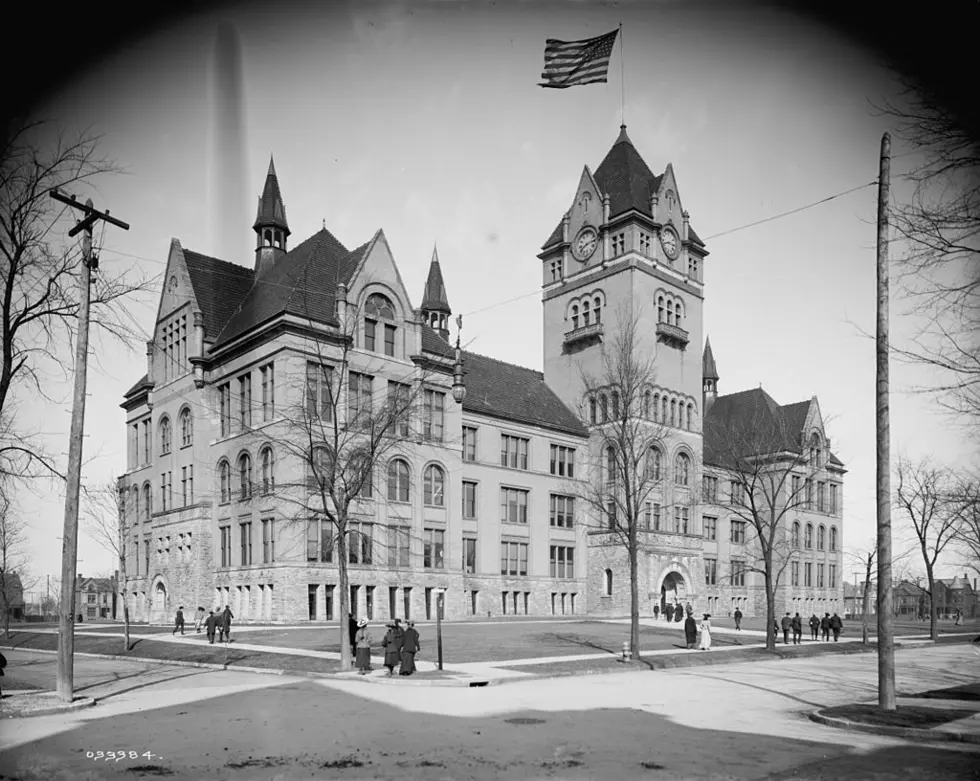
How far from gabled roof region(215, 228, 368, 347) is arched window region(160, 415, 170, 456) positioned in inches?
324

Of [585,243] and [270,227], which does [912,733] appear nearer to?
[270,227]

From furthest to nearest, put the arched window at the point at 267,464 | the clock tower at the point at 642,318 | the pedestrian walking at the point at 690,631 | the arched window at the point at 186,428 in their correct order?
1. the clock tower at the point at 642,318
2. the arched window at the point at 186,428
3. the arched window at the point at 267,464
4. the pedestrian walking at the point at 690,631

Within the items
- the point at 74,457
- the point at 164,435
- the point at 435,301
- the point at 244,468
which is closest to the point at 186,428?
the point at 164,435

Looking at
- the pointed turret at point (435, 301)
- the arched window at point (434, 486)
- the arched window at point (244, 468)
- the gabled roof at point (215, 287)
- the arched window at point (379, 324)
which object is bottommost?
the arched window at point (434, 486)

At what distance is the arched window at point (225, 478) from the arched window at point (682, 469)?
36668mm

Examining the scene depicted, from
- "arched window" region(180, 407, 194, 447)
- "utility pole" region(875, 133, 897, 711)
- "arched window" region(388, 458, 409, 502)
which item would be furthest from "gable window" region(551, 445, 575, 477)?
"utility pole" region(875, 133, 897, 711)

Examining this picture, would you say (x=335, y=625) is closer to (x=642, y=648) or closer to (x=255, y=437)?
(x=255, y=437)

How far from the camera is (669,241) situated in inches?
2785

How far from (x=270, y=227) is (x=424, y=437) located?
743 inches

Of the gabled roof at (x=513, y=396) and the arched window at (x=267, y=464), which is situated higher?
the gabled roof at (x=513, y=396)

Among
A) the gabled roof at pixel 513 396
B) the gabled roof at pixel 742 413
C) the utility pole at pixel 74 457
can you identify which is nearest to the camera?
the utility pole at pixel 74 457

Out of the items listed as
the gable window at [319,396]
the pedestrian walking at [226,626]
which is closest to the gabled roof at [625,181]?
the gable window at [319,396]

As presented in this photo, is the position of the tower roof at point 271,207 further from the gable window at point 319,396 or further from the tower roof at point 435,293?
the tower roof at point 435,293

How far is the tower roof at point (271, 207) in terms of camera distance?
191ft
